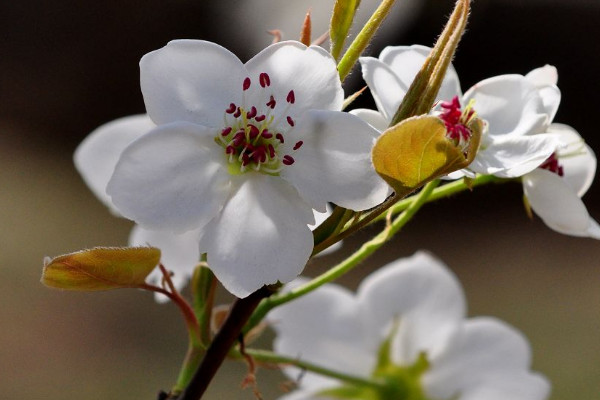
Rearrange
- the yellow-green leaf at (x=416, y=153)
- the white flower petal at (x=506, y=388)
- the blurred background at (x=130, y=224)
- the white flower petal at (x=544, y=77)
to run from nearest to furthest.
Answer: the yellow-green leaf at (x=416, y=153) < the white flower petal at (x=544, y=77) < the white flower petal at (x=506, y=388) < the blurred background at (x=130, y=224)

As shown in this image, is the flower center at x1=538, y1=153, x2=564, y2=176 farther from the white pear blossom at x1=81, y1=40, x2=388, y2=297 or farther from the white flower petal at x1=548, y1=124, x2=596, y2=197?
the white pear blossom at x1=81, y1=40, x2=388, y2=297

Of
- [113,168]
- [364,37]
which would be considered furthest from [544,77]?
[113,168]

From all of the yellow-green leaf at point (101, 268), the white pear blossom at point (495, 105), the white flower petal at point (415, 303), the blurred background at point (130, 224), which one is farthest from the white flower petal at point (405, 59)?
the blurred background at point (130, 224)

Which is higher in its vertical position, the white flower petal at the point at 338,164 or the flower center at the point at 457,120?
the white flower petal at the point at 338,164

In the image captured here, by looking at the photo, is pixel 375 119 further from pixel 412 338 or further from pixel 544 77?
pixel 412 338

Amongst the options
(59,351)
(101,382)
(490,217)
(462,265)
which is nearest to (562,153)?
(101,382)

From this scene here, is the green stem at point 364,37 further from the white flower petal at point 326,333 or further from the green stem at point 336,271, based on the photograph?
the white flower petal at point 326,333

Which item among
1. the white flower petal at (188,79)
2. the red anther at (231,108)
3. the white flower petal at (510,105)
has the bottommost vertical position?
the white flower petal at (510,105)

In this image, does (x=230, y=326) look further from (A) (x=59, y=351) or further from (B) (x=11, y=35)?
(B) (x=11, y=35)
